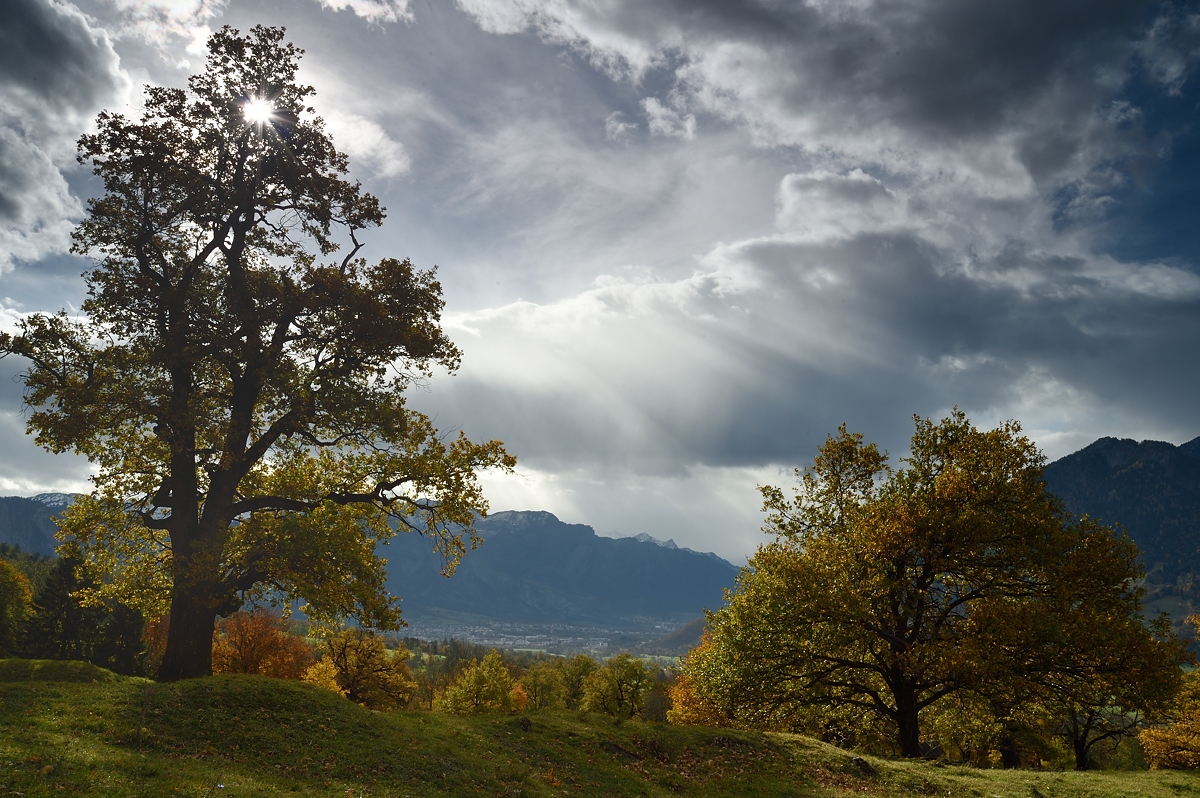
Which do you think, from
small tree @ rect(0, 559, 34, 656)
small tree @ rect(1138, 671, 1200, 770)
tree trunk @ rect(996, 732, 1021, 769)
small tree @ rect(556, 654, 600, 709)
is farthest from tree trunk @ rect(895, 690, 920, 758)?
small tree @ rect(0, 559, 34, 656)

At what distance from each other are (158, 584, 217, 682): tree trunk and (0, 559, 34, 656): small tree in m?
73.0

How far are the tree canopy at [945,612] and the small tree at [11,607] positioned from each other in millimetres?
88984

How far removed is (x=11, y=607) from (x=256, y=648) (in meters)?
39.1

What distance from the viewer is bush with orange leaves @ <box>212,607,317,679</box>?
64.2 meters

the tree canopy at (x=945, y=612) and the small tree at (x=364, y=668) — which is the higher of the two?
the tree canopy at (x=945, y=612)

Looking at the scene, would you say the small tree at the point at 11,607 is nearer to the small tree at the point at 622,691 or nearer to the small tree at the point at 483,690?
the small tree at the point at 483,690

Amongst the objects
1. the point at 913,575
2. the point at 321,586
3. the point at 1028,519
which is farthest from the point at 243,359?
the point at 1028,519

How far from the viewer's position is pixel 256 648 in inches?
2643

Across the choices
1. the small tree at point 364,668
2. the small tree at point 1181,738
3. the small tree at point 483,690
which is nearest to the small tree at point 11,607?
the small tree at point 364,668

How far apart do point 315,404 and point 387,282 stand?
606 centimetres

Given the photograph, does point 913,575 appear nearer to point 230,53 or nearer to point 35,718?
point 35,718

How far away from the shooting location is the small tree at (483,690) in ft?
272

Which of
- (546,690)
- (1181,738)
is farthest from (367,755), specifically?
(546,690)

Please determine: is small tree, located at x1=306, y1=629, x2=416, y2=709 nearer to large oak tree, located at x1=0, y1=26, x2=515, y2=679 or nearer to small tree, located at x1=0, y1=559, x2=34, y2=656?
small tree, located at x1=0, y1=559, x2=34, y2=656
